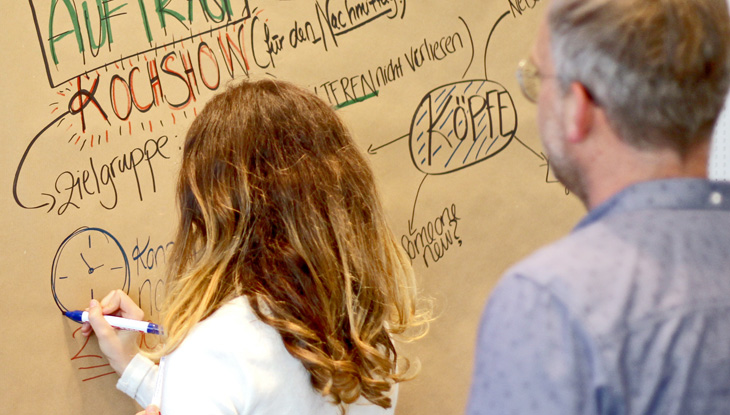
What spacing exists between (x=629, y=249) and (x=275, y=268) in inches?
16.5

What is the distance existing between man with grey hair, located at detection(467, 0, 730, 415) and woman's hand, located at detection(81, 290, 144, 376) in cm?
62

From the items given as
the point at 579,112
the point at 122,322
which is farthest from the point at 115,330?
the point at 579,112

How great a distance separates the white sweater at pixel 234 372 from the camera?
28.2 inches

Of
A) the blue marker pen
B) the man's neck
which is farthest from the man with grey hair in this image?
the blue marker pen

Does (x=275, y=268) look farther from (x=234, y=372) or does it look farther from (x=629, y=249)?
(x=629, y=249)

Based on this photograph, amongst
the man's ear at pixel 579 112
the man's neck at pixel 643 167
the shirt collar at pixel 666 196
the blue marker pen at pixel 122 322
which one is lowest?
the blue marker pen at pixel 122 322

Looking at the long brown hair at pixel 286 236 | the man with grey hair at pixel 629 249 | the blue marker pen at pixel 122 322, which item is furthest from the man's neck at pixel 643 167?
the blue marker pen at pixel 122 322

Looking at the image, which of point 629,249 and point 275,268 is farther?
point 275,268

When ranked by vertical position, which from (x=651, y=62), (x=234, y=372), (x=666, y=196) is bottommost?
(x=234, y=372)

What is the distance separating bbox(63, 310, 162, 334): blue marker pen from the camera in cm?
95

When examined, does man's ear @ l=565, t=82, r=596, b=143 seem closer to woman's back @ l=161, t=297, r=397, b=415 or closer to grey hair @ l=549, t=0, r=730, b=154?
grey hair @ l=549, t=0, r=730, b=154

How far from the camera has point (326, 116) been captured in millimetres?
863

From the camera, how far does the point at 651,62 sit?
506 mm

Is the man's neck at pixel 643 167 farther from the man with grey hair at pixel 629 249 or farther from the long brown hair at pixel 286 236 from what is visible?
the long brown hair at pixel 286 236
